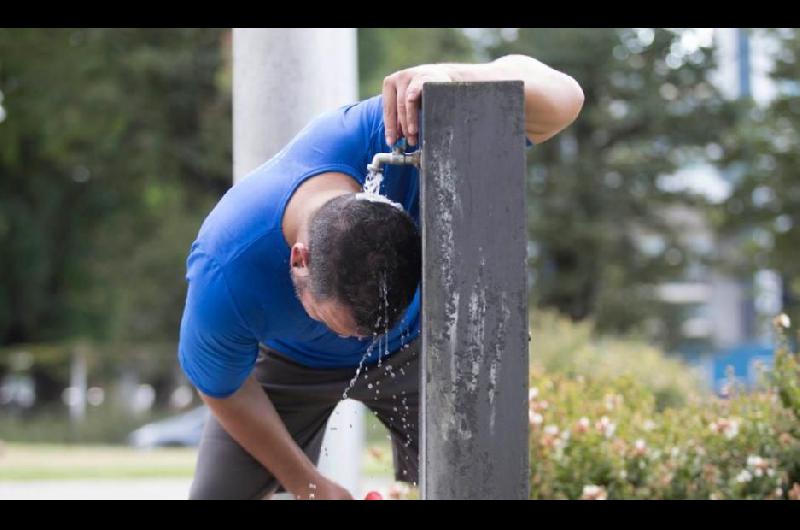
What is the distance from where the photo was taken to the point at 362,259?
2.78 m

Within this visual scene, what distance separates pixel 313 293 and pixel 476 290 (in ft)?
1.88

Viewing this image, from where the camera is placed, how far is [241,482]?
13.2 feet

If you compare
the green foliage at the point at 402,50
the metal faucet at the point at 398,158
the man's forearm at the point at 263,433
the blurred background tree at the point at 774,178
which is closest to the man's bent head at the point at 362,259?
the metal faucet at the point at 398,158

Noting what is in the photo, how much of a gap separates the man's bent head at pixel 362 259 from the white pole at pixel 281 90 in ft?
7.07

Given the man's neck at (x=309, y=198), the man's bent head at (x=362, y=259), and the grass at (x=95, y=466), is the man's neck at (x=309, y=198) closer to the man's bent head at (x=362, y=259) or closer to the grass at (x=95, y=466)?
the man's bent head at (x=362, y=259)


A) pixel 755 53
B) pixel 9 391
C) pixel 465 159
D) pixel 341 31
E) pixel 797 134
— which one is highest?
pixel 755 53

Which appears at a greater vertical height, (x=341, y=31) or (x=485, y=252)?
(x=341, y=31)

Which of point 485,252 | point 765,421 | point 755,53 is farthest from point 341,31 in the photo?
point 755,53

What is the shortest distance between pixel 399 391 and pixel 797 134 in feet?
57.0

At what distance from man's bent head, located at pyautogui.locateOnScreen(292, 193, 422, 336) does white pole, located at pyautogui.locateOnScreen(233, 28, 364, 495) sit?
2.15 m

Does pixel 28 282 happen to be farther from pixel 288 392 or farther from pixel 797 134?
pixel 288 392

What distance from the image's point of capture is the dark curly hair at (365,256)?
277 centimetres

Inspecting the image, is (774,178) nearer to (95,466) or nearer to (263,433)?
(95,466)

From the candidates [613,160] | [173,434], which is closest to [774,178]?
[613,160]
